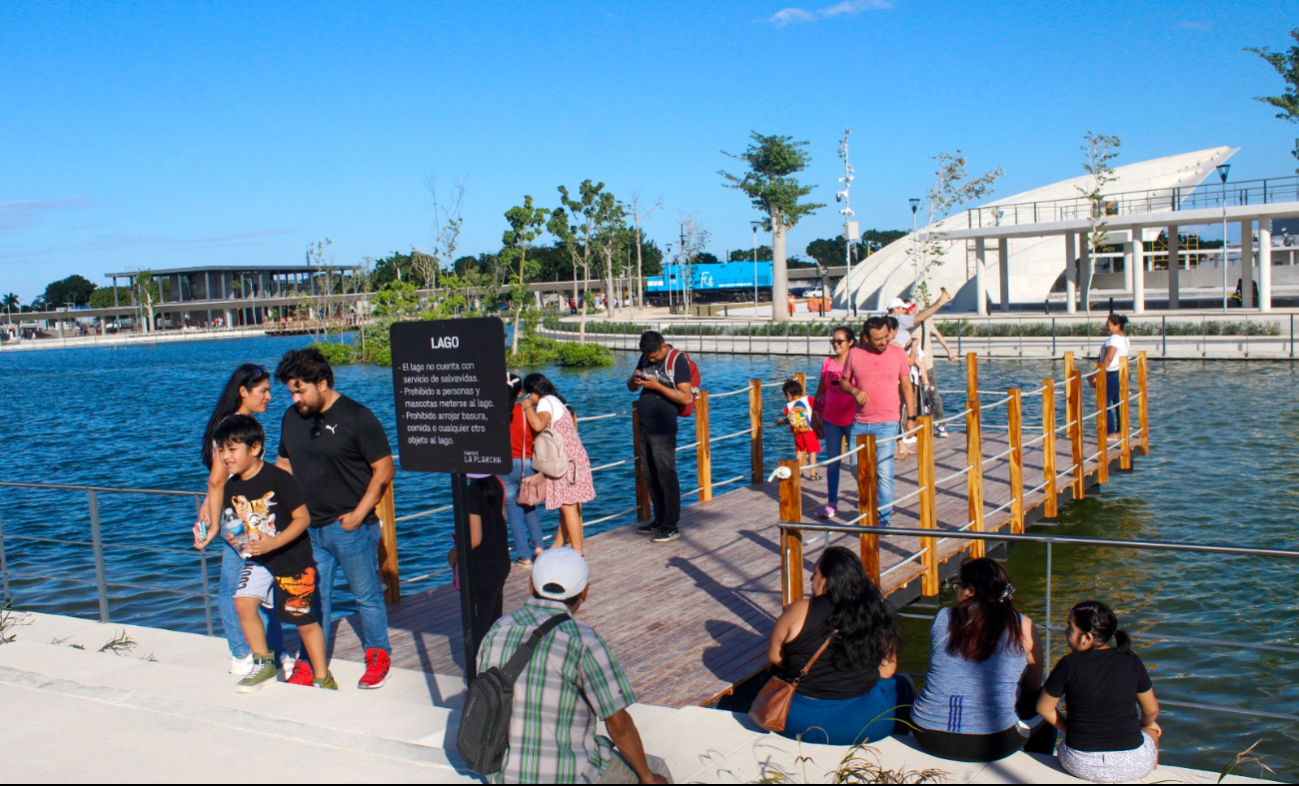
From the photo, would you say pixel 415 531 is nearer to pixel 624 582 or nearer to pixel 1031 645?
pixel 624 582

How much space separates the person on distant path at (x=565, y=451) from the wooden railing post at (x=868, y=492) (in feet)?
6.47

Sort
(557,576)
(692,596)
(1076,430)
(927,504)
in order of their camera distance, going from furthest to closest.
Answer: (1076,430) → (927,504) → (692,596) → (557,576)

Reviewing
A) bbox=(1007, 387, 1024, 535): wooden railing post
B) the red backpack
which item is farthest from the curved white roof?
the red backpack

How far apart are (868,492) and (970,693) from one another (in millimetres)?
2823

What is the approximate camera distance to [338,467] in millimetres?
5254

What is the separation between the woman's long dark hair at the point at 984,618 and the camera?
4547mm

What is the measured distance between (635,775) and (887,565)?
184 inches

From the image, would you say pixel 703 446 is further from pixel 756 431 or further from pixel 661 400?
pixel 661 400

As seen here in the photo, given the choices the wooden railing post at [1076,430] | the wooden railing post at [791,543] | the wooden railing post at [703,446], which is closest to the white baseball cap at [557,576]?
the wooden railing post at [791,543]

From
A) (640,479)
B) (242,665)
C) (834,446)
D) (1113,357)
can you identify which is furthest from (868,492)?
(1113,357)

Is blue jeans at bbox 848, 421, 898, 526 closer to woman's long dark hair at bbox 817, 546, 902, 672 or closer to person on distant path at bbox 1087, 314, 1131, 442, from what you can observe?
woman's long dark hair at bbox 817, 546, 902, 672

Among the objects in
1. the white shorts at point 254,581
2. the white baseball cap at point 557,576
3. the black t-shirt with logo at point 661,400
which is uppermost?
the black t-shirt with logo at point 661,400

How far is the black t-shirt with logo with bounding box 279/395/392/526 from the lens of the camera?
5.24m

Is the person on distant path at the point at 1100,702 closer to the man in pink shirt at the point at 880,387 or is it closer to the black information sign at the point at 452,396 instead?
the black information sign at the point at 452,396
